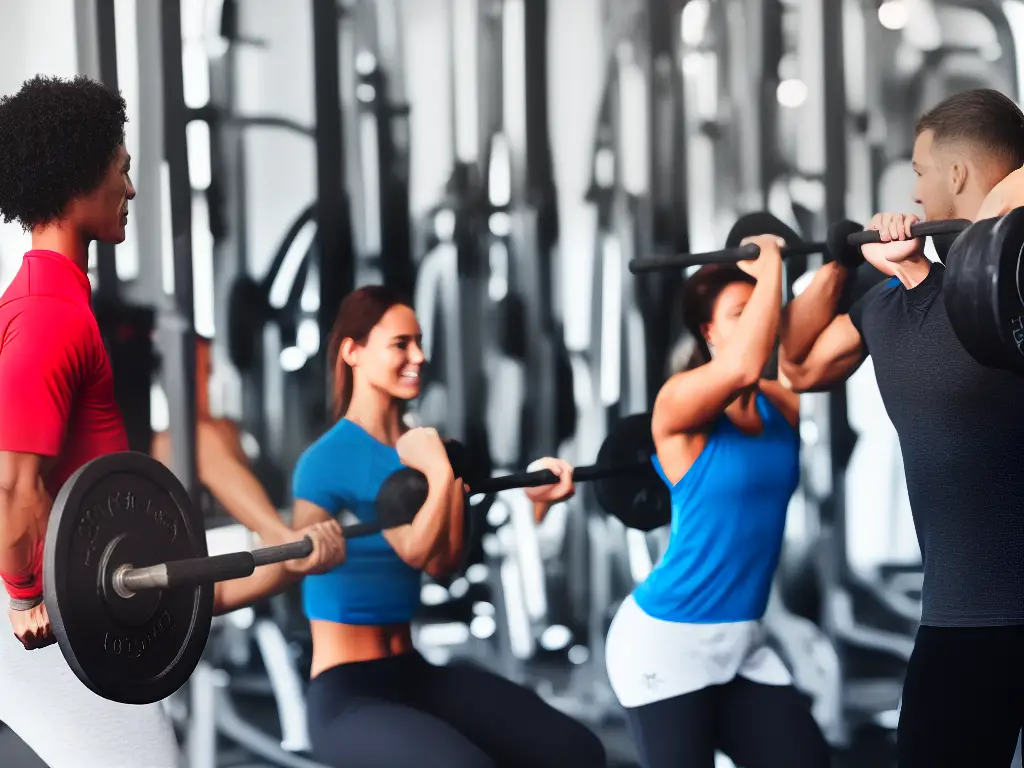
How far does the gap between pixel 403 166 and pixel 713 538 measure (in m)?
0.92

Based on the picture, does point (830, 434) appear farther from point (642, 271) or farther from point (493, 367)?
point (493, 367)

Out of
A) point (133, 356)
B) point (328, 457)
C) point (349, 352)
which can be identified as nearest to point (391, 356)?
point (349, 352)

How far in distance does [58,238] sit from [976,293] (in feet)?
4.51

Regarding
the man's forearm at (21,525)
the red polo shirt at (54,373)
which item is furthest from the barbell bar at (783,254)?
the man's forearm at (21,525)

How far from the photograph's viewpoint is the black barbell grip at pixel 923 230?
1743mm

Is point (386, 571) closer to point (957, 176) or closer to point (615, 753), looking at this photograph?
point (615, 753)

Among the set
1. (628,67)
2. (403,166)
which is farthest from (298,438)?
(628,67)

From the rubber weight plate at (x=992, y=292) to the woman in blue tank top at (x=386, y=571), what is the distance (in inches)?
32.8

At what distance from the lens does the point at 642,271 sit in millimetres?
2174

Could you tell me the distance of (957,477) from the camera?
1.75m

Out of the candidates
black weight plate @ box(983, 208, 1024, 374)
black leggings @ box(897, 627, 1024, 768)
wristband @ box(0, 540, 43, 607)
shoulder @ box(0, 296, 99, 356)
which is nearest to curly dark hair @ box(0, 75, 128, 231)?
shoulder @ box(0, 296, 99, 356)

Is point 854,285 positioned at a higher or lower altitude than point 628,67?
lower

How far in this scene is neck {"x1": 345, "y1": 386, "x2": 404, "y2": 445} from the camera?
210 centimetres

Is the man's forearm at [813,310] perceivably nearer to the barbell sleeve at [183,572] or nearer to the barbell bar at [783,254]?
the barbell bar at [783,254]
